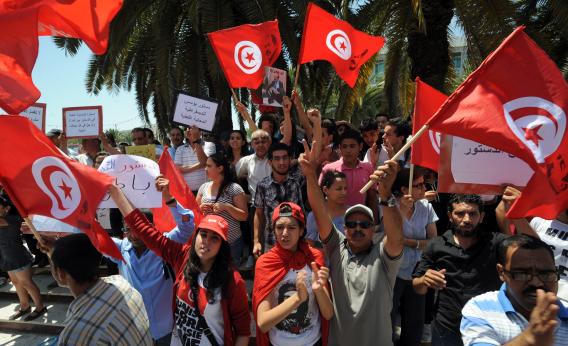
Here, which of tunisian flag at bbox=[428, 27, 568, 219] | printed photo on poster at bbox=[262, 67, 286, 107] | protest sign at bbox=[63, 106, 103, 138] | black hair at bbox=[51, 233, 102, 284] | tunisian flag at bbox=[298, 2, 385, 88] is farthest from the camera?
printed photo on poster at bbox=[262, 67, 286, 107]

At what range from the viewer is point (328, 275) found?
2.27 meters

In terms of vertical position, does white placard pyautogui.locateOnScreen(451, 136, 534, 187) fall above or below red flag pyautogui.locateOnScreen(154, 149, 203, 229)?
above

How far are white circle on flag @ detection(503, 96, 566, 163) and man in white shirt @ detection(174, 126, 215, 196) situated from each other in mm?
3436

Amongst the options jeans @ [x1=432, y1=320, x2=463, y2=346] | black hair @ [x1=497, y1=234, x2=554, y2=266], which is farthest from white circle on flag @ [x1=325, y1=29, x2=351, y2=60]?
black hair @ [x1=497, y1=234, x2=554, y2=266]

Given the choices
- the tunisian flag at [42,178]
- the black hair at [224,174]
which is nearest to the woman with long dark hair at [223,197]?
the black hair at [224,174]

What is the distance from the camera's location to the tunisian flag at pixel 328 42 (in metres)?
5.01

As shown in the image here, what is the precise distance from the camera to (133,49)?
11070 mm

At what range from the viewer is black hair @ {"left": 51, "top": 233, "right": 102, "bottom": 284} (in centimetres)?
199

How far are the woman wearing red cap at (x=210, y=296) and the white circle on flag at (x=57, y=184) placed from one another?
2.87ft

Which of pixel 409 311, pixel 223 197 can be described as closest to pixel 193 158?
pixel 223 197

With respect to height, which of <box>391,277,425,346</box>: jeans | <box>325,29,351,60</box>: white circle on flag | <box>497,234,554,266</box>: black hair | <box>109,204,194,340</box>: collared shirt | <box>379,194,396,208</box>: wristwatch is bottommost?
<box>391,277,425,346</box>: jeans

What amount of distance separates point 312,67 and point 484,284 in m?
9.04

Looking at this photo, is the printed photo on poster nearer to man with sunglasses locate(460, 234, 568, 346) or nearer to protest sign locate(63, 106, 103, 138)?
protest sign locate(63, 106, 103, 138)

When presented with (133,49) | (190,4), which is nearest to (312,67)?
(190,4)
